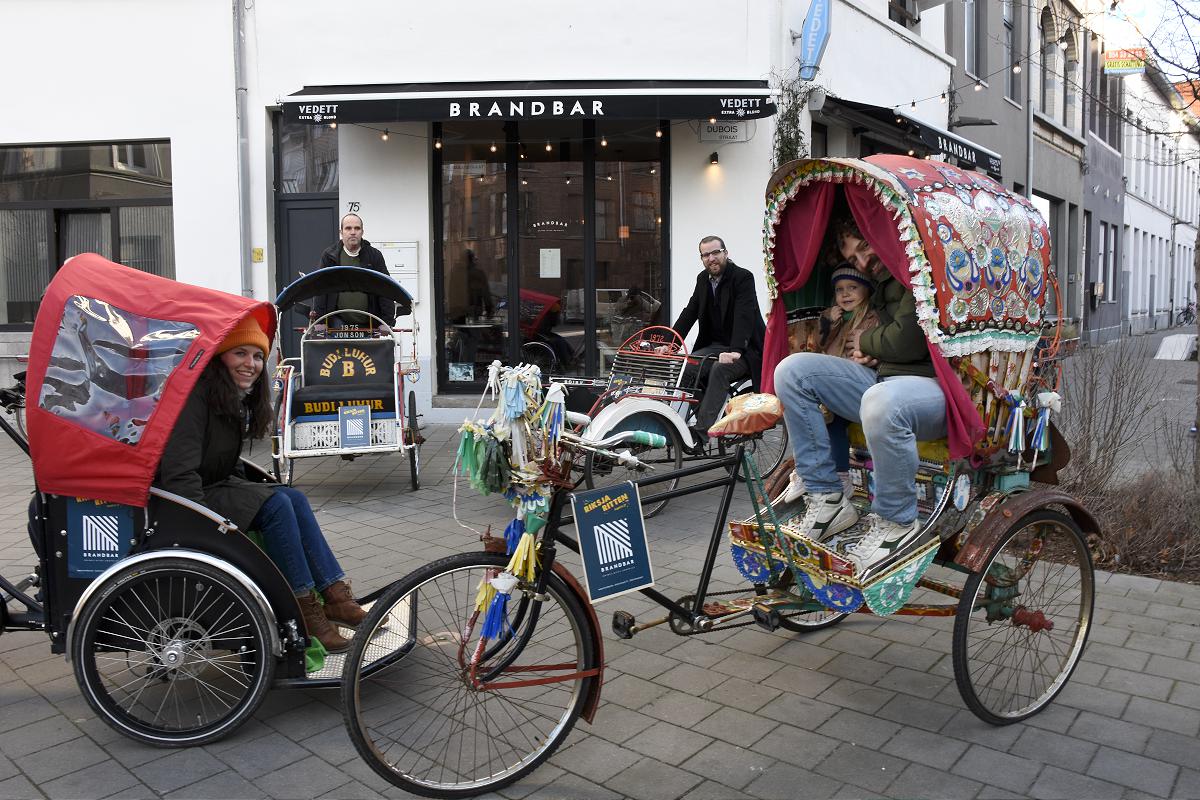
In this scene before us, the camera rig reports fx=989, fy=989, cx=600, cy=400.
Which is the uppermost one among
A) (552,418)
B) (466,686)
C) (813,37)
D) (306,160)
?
(813,37)

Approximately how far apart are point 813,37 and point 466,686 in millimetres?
9899

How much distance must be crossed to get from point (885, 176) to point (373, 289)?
529 centimetres

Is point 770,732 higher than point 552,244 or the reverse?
the reverse

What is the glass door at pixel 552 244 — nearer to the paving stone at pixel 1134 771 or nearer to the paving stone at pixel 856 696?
the paving stone at pixel 856 696

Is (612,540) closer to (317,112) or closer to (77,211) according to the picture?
(317,112)

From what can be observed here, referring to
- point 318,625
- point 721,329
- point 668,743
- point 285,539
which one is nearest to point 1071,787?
point 668,743

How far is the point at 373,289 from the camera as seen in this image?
26.8 ft

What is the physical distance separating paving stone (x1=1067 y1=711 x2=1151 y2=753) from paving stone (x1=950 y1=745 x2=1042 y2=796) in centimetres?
37

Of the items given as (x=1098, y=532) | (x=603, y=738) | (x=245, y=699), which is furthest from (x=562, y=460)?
(x=1098, y=532)

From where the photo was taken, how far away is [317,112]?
10.6 m

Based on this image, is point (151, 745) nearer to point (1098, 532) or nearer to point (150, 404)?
point (150, 404)

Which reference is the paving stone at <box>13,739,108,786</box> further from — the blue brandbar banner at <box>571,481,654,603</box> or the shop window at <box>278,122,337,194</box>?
the shop window at <box>278,122,337,194</box>

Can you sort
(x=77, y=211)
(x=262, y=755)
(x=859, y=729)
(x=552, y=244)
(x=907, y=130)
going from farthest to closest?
(x=907, y=130) → (x=77, y=211) → (x=552, y=244) → (x=859, y=729) → (x=262, y=755)

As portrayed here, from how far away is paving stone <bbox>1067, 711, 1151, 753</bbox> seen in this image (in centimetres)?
359
